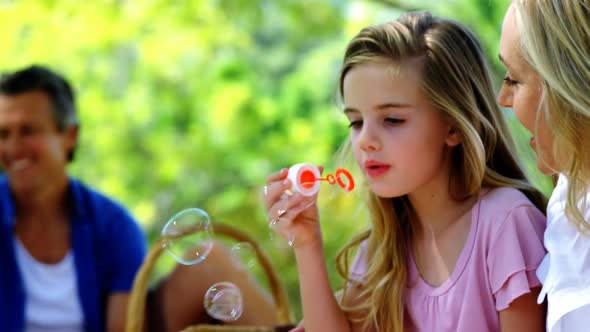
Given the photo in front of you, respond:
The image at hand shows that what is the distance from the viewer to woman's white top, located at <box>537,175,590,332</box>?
123 centimetres

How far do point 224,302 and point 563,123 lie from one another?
32.1 inches

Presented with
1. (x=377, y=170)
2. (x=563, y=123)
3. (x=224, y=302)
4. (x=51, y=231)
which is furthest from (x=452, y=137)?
(x=51, y=231)

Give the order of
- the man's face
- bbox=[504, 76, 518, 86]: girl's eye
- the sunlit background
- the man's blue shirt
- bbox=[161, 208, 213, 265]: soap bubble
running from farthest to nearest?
the sunlit background, the man's face, the man's blue shirt, bbox=[161, 208, 213, 265]: soap bubble, bbox=[504, 76, 518, 86]: girl's eye

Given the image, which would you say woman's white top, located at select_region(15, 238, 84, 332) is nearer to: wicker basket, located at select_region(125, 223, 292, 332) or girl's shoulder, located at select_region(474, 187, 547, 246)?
wicker basket, located at select_region(125, 223, 292, 332)

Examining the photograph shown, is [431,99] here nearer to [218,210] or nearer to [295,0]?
[295,0]

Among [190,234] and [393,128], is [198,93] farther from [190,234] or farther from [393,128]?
[393,128]

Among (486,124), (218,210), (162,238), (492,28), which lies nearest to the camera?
(486,124)

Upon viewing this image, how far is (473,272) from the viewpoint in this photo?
1443 millimetres

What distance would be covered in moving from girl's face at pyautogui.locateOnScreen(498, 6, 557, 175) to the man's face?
5.23 ft

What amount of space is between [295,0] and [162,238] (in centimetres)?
246

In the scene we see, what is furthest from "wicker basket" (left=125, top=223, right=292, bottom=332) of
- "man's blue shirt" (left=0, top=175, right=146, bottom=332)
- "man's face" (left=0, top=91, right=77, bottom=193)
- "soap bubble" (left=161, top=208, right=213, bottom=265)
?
"man's face" (left=0, top=91, right=77, bottom=193)

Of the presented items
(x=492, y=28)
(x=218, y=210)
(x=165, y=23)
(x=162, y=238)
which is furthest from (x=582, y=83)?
(x=218, y=210)

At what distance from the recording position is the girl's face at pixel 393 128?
1451 mm

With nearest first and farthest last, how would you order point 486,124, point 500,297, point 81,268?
point 500,297 → point 486,124 → point 81,268
